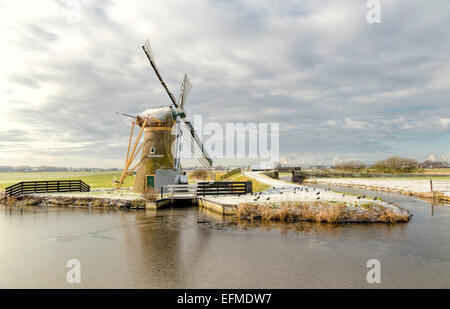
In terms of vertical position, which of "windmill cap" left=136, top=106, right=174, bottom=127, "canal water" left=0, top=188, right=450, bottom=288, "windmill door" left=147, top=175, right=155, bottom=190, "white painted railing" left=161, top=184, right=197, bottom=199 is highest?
"windmill cap" left=136, top=106, right=174, bottom=127

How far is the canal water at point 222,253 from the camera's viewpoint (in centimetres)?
889

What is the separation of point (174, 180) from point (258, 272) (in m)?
23.4

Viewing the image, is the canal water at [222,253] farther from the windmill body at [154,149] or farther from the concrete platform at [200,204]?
the windmill body at [154,149]

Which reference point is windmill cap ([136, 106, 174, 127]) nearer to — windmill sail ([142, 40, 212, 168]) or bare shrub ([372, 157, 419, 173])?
windmill sail ([142, 40, 212, 168])

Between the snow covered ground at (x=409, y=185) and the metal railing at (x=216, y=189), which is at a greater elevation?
the metal railing at (x=216, y=189)

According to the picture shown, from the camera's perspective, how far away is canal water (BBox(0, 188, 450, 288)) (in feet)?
29.2

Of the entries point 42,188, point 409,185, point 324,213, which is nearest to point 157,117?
point 42,188

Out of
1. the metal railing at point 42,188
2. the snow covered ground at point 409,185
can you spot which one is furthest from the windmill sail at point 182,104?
the snow covered ground at point 409,185

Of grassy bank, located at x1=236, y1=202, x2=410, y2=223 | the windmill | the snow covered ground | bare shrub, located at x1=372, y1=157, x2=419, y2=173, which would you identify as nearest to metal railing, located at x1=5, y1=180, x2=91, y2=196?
the windmill

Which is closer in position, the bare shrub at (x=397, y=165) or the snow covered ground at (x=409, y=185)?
the snow covered ground at (x=409, y=185)

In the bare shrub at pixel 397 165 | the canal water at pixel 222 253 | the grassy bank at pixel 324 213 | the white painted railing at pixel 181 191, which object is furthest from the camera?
the bare shrub at pixel 397 165
